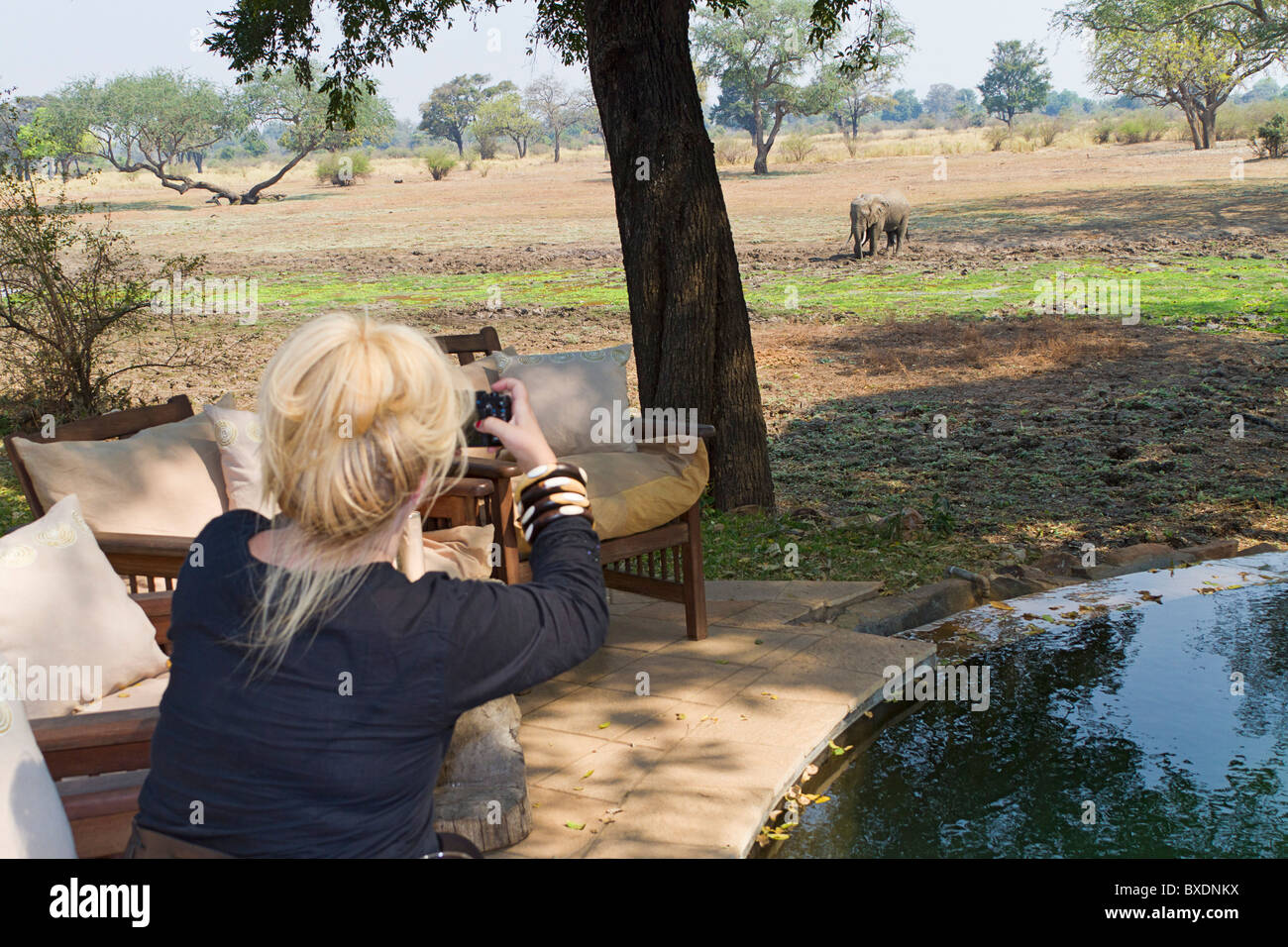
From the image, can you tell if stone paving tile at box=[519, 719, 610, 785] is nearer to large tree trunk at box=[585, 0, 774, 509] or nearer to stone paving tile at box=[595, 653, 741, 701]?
stone paving tile at box=[595, 653, 741, 701]

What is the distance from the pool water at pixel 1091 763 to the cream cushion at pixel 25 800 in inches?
66.4

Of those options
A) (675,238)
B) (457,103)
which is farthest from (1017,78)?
(675,238)

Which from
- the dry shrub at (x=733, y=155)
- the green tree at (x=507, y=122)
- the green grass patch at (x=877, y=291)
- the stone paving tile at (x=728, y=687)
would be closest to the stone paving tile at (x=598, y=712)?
the stone paving tile at (x=728, y=687)

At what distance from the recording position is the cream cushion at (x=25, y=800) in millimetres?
1864

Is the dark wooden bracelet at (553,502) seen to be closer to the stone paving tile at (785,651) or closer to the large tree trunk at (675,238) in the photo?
the stone paving tile at (785,651)

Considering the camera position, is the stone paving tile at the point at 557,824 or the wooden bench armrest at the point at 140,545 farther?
the wooden bench armrest at the point at 140,545

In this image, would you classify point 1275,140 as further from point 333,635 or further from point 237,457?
point 333,635

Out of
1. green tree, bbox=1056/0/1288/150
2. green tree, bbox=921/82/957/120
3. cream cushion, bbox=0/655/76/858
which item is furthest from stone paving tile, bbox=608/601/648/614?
green tree, bbox=921/82/957/120

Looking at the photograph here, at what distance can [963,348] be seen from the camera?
11.8 m

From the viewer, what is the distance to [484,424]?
5.66ft

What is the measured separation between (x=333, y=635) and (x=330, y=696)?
0.08m
